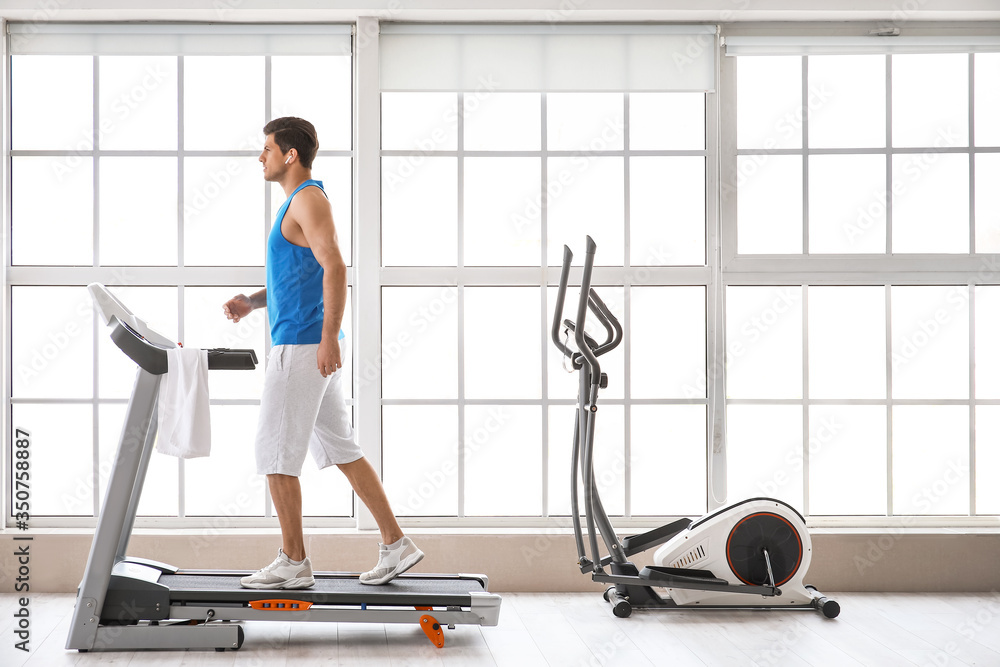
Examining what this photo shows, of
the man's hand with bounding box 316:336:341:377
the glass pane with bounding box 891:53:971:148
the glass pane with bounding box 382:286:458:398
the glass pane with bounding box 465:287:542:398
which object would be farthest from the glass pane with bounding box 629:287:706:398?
the man's hand with bounding box 316:336:341:377

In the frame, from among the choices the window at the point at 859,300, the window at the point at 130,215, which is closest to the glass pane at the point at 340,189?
the window at the point at 130,215

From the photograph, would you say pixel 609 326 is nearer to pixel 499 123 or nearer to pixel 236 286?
pixel 499 123

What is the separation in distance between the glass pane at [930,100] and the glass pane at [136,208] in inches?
119

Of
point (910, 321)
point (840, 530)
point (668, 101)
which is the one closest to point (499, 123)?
point (668, 101)

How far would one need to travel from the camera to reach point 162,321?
311cm

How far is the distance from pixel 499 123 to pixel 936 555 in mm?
2455

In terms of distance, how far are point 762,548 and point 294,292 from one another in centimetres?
181

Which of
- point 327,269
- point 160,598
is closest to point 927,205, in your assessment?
point 327,269

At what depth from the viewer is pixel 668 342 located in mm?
3182

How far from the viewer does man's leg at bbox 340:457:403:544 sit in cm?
248

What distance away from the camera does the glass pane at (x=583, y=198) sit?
3150mm

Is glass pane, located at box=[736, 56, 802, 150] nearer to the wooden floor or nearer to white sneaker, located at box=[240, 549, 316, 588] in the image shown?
the wooden floor

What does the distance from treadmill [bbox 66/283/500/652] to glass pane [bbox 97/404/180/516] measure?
697mm

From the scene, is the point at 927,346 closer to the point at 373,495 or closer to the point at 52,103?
the point at 373,495
